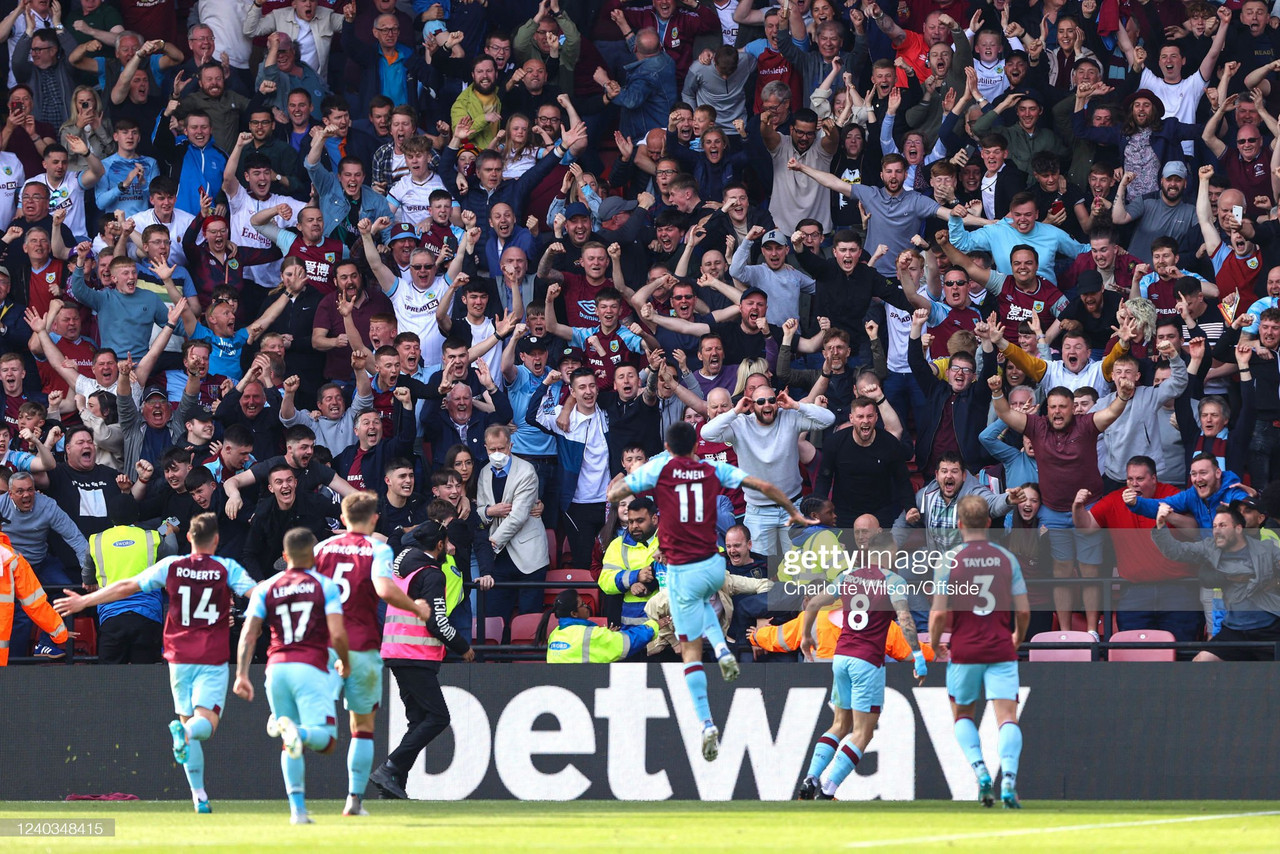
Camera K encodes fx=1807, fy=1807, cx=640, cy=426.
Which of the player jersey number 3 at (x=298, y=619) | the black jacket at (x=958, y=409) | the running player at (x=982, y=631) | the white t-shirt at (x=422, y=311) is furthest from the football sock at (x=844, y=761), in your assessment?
the white t-shirt at (x=422, y=311)

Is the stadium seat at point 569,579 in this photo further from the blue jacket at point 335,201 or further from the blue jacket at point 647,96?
the blue jacket at point 647,96

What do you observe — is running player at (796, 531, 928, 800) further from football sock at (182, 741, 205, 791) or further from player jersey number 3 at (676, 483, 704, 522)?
football sock at (182, 741, 205, 791)

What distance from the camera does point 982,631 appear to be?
1238 cm

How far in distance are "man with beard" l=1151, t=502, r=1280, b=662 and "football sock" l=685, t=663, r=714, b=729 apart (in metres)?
4.15

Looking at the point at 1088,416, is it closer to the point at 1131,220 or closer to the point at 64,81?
the point at 1131,220

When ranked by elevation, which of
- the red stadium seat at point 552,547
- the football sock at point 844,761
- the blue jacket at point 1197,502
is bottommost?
the football sock at point 844,761

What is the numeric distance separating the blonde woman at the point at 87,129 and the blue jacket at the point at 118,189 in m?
0.27

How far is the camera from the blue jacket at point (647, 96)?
67.1ft

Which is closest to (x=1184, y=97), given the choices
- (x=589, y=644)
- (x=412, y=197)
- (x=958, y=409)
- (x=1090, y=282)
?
(x=1090, y=282)

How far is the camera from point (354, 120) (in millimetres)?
20734

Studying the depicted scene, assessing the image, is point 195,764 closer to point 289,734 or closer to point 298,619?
point 298,619

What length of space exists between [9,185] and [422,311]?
494 cm

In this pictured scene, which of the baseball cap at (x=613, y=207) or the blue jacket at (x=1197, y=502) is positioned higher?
the baseball cap at (x=613, y=207)

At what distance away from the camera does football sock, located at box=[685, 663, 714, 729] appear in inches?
504
